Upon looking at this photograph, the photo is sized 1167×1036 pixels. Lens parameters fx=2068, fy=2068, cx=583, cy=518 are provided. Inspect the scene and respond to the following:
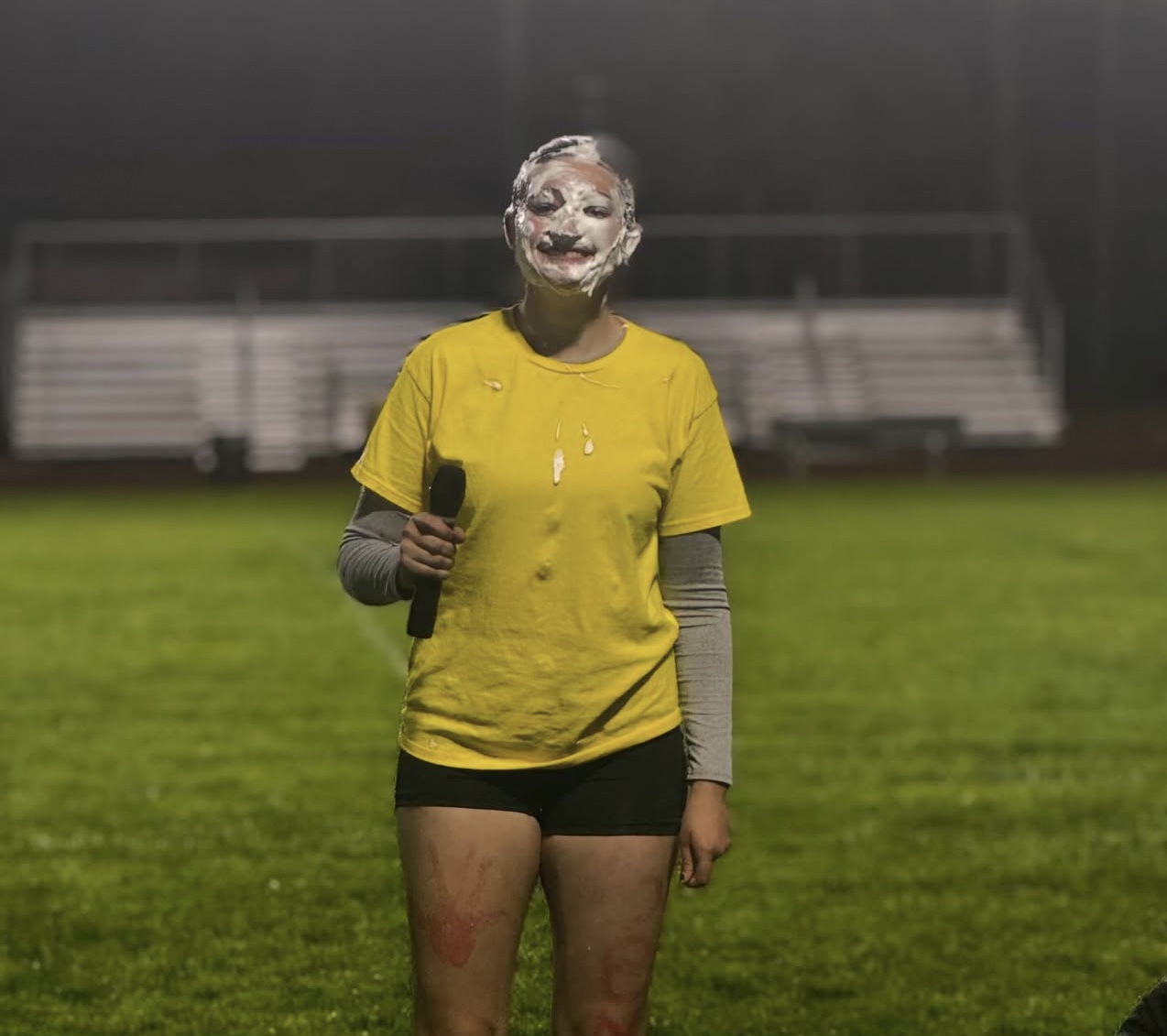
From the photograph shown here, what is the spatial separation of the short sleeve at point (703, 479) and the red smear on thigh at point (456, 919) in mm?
620

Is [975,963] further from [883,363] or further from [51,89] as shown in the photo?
[51,89]

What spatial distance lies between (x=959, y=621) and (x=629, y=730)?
11.1 metres

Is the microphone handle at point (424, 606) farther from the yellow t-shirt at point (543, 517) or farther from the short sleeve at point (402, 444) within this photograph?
the short sleeve at point (402, 444)

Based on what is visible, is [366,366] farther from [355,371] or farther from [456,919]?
[456,919]

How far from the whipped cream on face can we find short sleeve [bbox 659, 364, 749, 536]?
253mm

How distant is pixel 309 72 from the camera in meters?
41.1

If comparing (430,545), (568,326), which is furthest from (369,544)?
(568,326)

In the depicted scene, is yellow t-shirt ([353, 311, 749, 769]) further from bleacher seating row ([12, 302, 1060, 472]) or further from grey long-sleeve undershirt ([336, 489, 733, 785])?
bleacher seating row ([12, 302, 1060, 472])

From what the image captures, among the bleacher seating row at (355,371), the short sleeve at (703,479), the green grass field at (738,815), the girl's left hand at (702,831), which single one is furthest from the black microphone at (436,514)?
the bleacher seating row at (355,371)

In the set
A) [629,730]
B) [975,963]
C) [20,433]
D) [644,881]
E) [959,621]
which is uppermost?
[629,730]

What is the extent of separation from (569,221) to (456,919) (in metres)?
1.10

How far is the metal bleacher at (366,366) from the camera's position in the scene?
34.5 m

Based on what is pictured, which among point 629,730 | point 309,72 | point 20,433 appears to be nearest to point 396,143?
point 309,72

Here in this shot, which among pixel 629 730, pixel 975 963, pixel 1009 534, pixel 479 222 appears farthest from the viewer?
pixel 479 222
